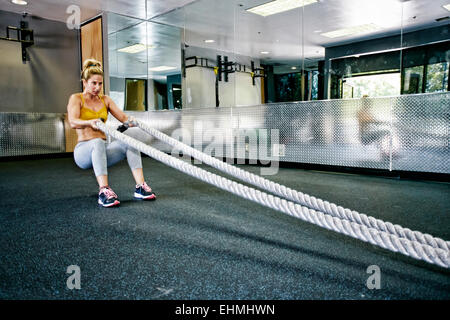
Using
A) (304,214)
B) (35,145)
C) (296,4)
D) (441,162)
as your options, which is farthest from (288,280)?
(35,145)

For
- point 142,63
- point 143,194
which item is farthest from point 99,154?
point 142,63

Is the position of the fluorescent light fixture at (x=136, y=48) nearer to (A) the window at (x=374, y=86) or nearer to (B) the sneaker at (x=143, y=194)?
(A) the window at (x=374, y=86)

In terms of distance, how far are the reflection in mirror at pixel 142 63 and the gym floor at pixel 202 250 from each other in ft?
12.8

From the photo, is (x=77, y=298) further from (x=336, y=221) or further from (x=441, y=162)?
(x=441, y=162)

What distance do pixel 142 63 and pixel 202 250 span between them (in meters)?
5.72

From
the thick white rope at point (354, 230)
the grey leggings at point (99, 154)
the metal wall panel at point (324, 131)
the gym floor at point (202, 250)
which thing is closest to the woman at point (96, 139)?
the grey leggings at point (99, 154)

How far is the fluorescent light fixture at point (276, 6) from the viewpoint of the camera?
13.7ft

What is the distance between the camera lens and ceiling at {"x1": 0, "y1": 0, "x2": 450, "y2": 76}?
3.42m

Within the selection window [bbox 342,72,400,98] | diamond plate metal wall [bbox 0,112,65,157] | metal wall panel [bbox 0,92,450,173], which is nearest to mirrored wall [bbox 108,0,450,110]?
window [bbox 342,72,400,98]

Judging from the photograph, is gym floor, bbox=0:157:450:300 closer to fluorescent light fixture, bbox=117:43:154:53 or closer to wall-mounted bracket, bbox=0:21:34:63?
wall-mounted bracket, bbox=0:21:34:63

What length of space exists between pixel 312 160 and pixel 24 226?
3.16 m

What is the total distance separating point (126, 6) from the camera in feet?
18.1

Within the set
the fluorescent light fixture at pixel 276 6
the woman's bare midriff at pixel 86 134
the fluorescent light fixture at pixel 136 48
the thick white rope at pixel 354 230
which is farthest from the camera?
the fluorescent light fixture at pixel 136 48

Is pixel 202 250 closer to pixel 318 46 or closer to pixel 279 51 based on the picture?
pixel 318 46
